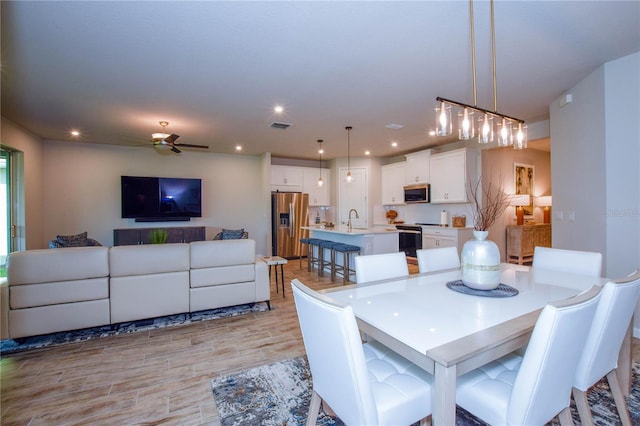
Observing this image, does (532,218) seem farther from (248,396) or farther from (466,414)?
(248,396)

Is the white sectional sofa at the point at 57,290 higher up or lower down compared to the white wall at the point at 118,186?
lower down

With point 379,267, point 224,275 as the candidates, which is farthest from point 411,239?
point 379,267

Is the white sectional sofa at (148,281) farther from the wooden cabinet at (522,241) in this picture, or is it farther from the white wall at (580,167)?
the wooden cabinet at (522,241)

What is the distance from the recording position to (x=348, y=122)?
174 inches

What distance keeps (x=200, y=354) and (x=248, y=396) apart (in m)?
0.79

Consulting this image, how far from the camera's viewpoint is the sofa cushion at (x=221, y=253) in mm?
3242

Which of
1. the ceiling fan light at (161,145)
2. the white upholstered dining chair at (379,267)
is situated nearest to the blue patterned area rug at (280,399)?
the white upholstered dining chair at (379,267)

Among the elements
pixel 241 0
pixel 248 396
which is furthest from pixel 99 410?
pixel 241 0

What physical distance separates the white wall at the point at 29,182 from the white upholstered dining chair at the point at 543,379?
6.05 meters

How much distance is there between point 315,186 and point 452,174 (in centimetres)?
340

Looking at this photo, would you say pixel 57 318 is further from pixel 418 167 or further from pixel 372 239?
pixel 418 167

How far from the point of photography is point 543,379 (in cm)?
104

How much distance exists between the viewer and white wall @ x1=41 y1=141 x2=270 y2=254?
552 cm

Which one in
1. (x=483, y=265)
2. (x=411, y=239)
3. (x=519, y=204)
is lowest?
(x=411, y=239)
